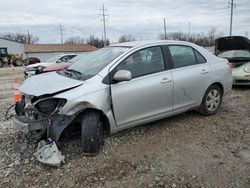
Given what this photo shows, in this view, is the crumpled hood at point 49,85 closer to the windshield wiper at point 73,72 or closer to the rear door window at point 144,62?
the windshield wiper at point 73,72

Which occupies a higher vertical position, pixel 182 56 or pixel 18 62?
pixel 182 56

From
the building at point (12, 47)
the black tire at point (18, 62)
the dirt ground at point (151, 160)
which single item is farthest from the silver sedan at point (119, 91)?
the building at point (12, 47)

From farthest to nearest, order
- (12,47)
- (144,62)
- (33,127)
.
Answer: (12,47)
(144,62)
(33,127)

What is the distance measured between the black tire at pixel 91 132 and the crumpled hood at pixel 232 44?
7.37m

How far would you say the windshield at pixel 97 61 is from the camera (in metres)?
4.23

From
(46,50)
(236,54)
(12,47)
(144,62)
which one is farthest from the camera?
(12,47)

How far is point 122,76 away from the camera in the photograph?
12.9ft

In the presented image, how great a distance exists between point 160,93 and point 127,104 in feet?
2.31

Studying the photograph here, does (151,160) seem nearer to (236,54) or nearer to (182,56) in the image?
(182,56)

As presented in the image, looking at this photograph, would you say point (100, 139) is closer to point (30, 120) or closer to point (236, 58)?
point (30, 120)

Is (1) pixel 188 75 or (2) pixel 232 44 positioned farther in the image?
(2) pixel 232 44

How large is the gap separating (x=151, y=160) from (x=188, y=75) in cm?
192

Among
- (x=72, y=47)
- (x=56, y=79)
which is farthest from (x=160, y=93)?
(x=72, y=47)

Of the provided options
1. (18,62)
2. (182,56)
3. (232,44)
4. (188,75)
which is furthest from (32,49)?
(188,75)
